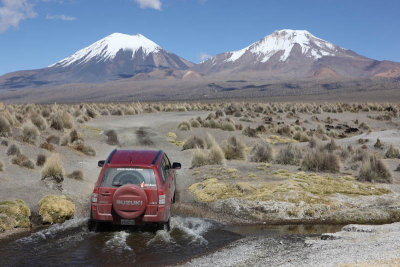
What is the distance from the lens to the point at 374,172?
15.9 meters

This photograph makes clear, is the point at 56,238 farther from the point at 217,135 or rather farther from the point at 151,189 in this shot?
the point at 217,135

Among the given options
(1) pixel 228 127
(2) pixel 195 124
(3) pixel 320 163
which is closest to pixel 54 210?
(3) pixel 320 163

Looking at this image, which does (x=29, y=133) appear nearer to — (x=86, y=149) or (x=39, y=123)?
(x=86, y=149)

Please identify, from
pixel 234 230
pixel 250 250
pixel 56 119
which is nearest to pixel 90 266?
pixel 250 250

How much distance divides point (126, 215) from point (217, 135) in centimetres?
→ 2113

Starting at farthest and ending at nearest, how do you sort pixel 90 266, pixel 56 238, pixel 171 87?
pixel 171 87
pixel 56 238
pixel 90 266

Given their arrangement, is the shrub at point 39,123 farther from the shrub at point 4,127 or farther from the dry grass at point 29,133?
the shrub at point 4,127

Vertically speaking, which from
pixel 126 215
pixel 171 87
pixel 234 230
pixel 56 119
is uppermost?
pixel 171 87

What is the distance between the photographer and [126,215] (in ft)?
28.7

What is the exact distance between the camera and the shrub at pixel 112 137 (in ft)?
84.3

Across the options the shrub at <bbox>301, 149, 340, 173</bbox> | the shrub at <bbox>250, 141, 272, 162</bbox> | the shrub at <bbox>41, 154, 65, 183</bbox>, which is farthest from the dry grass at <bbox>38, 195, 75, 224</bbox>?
the shrub at <bbox>250, 141, 272, 162</bbox>

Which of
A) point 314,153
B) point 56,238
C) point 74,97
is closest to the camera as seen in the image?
point 56,238

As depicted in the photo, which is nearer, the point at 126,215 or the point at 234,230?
the point at 126,215

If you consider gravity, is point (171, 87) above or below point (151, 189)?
above
